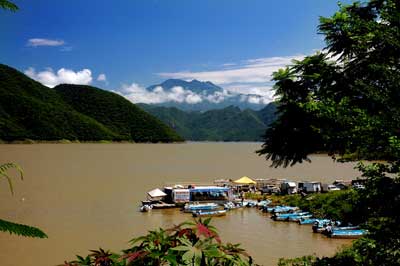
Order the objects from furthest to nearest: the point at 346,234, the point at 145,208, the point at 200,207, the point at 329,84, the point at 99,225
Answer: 1. the point at 200,207
2. the point at 145,208
3. the point at 99,225
4. the point at 346,234
5. the point at 329,84

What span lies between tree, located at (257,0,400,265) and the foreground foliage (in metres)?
2.56

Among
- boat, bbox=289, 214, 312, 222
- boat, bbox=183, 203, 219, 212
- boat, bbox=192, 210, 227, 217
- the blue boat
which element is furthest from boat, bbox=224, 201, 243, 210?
boat, bbox=289, 214, 312, 222

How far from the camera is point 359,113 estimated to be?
5.37 m

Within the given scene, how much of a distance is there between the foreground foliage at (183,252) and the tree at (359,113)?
8.40 ft

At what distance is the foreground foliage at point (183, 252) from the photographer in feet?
8.48

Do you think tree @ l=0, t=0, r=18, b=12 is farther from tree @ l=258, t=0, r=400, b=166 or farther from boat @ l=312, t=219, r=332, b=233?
boat @ l=312, t=219, r=332, b=233

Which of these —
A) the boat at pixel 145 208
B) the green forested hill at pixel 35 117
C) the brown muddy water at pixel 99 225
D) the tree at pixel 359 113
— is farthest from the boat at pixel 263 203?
the green forested hill at pixel 35 117

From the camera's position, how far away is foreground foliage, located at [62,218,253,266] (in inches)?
102

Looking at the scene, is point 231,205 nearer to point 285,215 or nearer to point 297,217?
point 285,215

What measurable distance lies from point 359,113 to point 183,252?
3.67m

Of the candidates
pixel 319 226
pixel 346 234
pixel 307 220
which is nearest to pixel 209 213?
pixel 307 220

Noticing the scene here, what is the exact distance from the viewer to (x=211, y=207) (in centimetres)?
3278

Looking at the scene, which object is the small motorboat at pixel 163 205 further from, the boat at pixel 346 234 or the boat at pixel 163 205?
the boat at pixel 346 234

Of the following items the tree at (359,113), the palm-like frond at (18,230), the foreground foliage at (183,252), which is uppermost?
the tree at (359,113)
